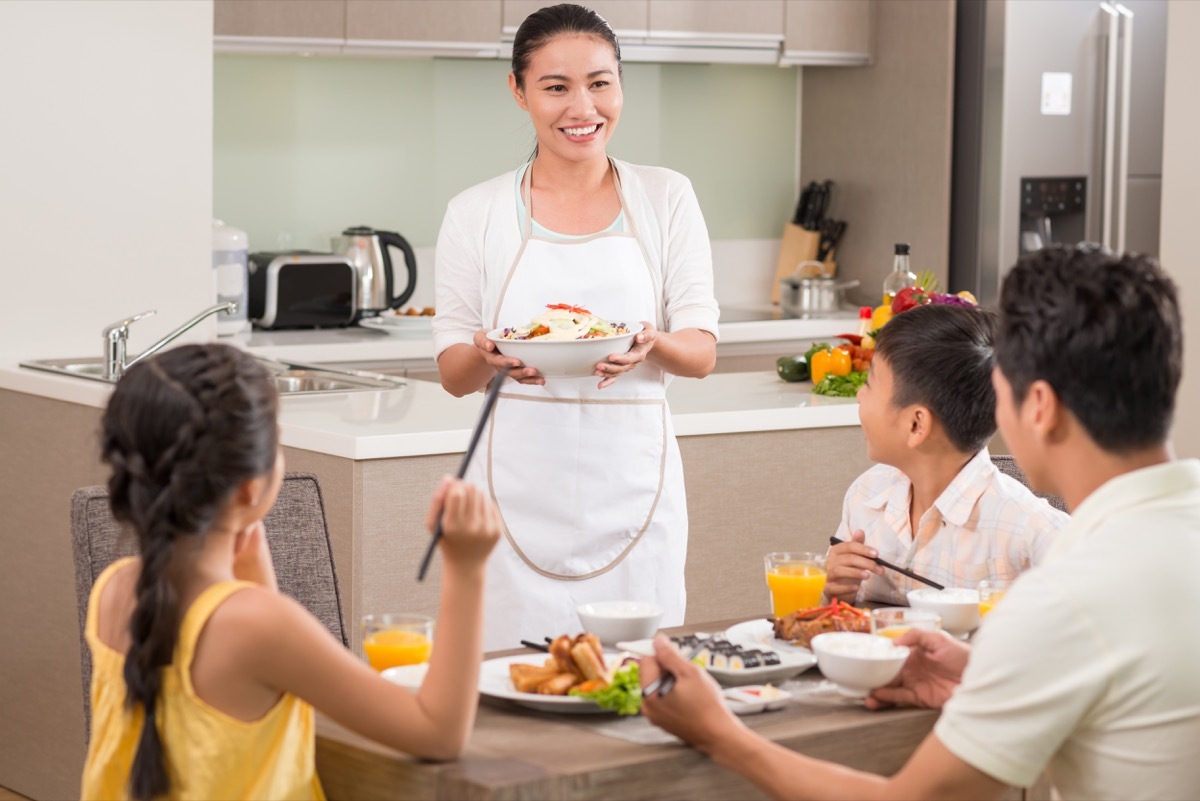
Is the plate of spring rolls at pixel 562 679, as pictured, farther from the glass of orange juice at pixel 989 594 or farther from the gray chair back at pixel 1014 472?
the gray chair back at pixel 1014 472

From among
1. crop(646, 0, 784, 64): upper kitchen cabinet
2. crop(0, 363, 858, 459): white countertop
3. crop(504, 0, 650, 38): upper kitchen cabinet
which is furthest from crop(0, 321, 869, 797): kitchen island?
crop(646, 0, 784, 64): upper kitchen cabinet

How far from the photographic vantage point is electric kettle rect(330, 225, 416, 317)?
4.91 meters

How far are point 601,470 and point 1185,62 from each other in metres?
2.91

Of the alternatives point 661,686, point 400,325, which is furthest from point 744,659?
point 400,325

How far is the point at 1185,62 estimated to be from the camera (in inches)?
183

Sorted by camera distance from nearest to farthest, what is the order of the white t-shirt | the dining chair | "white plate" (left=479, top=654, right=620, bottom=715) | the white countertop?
the white t-shirt, "white plate" (left=479, top=654, right=620, bottom=715), the dining chair, the white countertop

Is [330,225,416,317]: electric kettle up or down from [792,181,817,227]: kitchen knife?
down

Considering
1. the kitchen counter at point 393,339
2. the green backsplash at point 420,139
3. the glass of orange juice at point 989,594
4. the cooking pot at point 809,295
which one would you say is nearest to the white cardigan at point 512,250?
the glass of orange juice at point 989,594

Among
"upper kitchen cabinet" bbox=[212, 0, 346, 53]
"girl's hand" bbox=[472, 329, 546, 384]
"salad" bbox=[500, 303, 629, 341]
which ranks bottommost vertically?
"girl's hand" bbox=[472, 329, 546, 384]

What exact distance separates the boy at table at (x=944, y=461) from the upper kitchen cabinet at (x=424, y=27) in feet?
9.71

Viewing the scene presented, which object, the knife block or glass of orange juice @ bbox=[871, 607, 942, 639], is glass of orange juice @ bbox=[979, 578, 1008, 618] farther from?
the knife block

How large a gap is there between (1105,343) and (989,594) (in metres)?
0.61

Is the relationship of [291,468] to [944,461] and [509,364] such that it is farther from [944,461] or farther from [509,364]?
[944,461]

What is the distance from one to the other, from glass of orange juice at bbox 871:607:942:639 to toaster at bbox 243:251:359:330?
10.5ft
